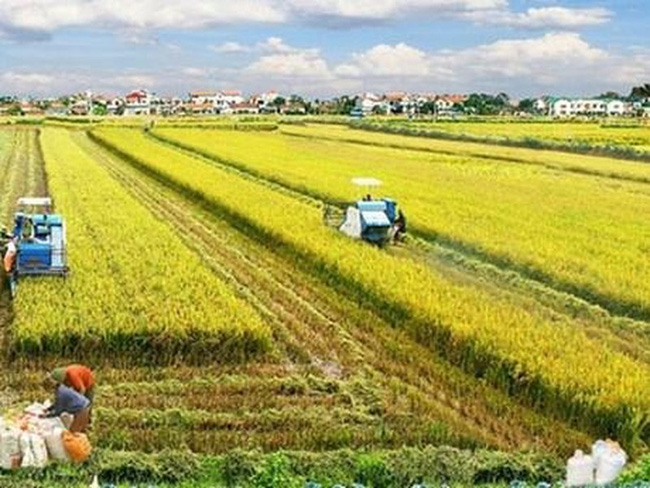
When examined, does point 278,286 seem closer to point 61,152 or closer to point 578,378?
point 578,378

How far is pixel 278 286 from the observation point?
14.9 m

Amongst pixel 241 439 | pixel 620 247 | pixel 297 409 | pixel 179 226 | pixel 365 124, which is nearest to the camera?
pixel 241 439

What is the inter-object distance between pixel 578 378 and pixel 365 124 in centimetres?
7282

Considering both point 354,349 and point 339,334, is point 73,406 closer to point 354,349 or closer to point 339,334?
point 354,349

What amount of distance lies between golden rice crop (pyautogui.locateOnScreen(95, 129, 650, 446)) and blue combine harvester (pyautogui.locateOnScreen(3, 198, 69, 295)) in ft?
13.8

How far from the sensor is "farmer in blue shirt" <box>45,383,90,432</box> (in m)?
7.60

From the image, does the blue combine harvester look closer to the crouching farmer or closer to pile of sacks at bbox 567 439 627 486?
the crouching farmer

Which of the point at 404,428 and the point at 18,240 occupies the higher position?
the point at 18,240

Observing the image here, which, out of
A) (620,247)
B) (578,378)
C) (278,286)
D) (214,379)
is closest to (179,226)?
(278,286)

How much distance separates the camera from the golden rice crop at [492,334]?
9.07 m

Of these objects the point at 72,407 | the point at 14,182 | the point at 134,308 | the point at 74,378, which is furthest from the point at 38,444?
the point at 14,182

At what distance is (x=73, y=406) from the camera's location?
Answer: 7605 mm

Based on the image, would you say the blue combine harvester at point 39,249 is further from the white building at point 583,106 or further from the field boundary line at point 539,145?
the white building at point 583,106

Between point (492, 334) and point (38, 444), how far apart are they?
5.56 m
